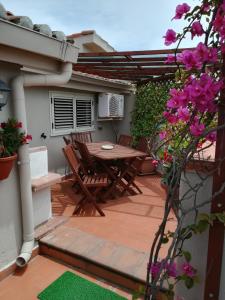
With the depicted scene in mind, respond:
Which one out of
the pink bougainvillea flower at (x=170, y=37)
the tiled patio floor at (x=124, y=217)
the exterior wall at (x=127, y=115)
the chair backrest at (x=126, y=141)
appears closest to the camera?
the pink bougainvillea flower at (x=170, y=37)

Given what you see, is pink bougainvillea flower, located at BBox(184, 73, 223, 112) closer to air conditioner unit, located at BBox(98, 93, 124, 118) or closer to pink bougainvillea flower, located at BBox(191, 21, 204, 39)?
pink bougainvillea flower, located at BBox(191, 21, 204, 39)

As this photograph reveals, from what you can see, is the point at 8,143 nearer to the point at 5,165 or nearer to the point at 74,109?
the point at 5,165

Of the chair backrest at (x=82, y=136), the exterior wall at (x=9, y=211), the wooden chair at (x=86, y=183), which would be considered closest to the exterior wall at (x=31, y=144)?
the exterior wall at (x=9, y=211)

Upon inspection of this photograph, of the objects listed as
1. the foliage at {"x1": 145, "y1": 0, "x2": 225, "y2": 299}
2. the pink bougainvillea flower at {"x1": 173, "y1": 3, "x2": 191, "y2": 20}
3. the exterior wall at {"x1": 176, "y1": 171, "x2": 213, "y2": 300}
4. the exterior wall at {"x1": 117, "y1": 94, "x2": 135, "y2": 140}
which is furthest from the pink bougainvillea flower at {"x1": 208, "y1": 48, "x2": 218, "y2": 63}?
the exterior wall at {"x1": 117, "y1": 94, "x2": 135, "y2": 140}

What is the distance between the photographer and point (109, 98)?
264 inches

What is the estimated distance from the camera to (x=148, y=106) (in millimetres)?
6871

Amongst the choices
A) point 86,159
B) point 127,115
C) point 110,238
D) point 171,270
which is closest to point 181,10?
point 171,270

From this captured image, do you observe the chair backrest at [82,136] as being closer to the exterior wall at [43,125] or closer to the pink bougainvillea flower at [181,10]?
the exterior wall at [43,125]

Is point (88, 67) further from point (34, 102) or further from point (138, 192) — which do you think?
point (138, 192)

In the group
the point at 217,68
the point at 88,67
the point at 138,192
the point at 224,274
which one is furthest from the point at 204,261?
the point at 88,67

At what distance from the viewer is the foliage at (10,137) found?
2180 millimetres

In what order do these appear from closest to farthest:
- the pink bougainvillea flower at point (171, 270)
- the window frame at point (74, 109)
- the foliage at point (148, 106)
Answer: the pink bougainvillea flower at point (171, 270) → the window frame at point (74, 109) → the foliage at point (148, 106)

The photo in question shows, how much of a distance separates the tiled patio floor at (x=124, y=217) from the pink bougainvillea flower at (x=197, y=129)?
204cm

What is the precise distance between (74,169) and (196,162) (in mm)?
2743
